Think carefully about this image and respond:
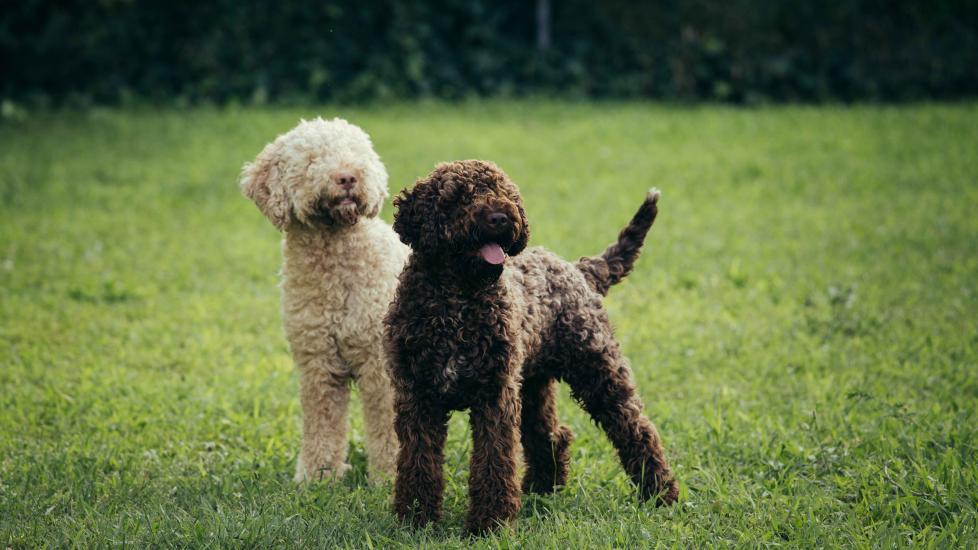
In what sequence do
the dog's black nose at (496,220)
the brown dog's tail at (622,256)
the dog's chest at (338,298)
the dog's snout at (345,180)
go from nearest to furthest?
1. the dog's black nose at (496,220)
2. the dog's snout at (345,180)
3. the brown dog's tail at (622,256)
4. the dog's chest at (338,298)

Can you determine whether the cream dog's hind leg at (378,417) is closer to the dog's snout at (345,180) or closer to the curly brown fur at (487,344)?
the curly brown fur at (487,344)

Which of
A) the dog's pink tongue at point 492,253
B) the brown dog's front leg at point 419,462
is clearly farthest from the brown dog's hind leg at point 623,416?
the dog's pink tongue at point 492,253

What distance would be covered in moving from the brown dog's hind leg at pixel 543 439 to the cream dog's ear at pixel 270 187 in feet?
4.47

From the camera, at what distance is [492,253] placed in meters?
3.79

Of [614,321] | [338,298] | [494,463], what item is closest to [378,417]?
[338,298]

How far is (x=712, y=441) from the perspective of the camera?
17.3 ft

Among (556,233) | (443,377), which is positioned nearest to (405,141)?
(556,233)

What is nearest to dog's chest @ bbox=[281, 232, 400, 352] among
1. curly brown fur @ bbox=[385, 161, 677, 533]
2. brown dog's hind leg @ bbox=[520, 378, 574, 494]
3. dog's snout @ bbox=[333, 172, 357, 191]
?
dog's snout @ bbox=[333, 172, 357, 191]

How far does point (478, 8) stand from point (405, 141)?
179 inches

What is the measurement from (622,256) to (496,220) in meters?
1.14

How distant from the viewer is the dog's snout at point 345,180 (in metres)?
4.52

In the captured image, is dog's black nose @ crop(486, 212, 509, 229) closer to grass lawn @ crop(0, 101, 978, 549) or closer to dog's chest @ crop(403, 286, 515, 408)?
dog's chest @ crop(403, 286, 515, 408)

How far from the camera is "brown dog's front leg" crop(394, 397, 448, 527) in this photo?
4105 millimetres

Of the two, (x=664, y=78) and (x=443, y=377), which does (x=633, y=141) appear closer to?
(x=664, y=78)
